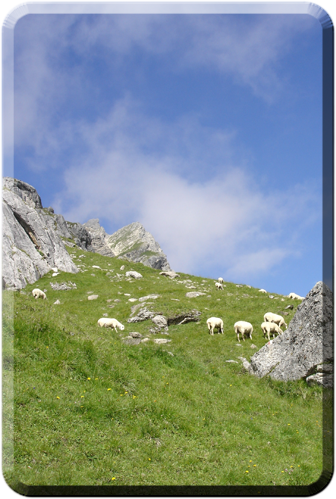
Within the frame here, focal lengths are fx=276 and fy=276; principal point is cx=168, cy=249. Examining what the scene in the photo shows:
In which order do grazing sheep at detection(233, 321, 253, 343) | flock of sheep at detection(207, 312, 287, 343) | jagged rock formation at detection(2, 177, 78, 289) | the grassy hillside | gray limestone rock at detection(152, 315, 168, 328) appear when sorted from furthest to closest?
jagged rock formation at detection(2, 177, 78, 289)
gray limestone rock at detection(152, 315, 168, 328)
flock of sheep at detection(207, 312, 287, 343)
grazing sheep at detection(233, 321, 253, 343)
the grassy hillside

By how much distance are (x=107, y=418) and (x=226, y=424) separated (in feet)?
12.5

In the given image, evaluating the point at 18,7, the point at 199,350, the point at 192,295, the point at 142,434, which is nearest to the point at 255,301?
the point at 192,295

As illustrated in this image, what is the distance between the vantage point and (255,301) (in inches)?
1222

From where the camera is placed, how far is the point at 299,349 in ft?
43.2

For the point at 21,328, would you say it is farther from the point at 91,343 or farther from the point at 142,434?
the point at 142,434

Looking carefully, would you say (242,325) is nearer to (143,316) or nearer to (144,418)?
(143,316)

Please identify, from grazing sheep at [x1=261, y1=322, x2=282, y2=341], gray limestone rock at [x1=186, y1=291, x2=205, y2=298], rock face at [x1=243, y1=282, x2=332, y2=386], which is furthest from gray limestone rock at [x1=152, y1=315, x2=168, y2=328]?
rock face at [x1=243, y1=282, x2=332, y2=386]

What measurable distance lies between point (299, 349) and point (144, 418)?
8539mm

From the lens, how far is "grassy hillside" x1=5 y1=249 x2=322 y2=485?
6.42m

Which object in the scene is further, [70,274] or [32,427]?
[70,274]

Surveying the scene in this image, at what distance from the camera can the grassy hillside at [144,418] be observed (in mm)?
6422

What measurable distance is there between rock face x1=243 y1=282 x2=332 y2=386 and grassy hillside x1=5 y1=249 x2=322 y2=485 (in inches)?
27.1

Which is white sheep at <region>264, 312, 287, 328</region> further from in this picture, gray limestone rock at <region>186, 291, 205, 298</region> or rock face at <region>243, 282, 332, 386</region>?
gray limestone rock at <region>186, 291, 205, 298</region>

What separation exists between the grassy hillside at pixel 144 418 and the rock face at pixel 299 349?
69 centimetres
